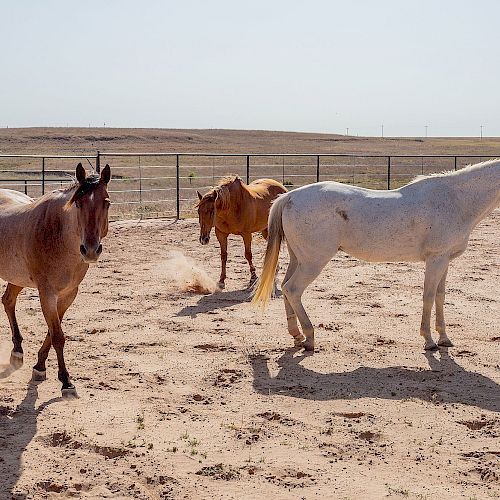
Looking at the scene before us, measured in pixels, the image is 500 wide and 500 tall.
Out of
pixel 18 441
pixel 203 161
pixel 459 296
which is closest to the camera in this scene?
A: pixel 18 441

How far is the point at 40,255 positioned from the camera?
5.20 m

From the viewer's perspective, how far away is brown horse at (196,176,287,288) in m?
9.11

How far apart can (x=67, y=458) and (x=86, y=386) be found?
1299 mm

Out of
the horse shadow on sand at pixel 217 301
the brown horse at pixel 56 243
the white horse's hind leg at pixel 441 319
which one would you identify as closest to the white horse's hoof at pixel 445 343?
the white horse's hind leg at pixel 441 319

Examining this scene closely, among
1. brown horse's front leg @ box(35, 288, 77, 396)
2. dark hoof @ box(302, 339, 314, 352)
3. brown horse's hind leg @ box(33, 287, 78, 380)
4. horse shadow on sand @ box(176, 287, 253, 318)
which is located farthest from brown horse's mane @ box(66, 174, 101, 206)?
horse shadow on sand @ box(176, 287, 253, 318)

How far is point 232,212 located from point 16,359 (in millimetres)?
4090

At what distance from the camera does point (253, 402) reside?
16.8 feet

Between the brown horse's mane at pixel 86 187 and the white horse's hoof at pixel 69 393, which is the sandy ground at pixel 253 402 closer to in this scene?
the white horse's hoof at pixel 69 393

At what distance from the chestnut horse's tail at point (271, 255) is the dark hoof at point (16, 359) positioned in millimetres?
1998

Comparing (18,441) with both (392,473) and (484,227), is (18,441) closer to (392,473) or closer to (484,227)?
(392,473)

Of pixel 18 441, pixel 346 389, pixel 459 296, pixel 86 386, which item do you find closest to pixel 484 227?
pixel 459 296

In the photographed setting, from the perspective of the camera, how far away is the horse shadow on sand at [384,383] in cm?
526

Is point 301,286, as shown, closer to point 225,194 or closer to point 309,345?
point 309,345

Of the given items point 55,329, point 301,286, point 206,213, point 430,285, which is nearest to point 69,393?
point 55,329
